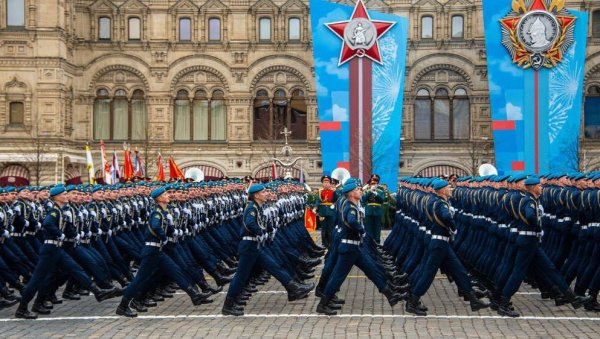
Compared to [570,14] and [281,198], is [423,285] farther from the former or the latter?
[570,14]

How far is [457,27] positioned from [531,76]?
7966mm

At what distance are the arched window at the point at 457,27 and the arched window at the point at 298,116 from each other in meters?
8.28

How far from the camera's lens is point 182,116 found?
53875 mm

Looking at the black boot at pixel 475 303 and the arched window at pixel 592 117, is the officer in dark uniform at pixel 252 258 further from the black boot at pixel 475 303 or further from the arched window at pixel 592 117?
the arched window at pixel 592 117

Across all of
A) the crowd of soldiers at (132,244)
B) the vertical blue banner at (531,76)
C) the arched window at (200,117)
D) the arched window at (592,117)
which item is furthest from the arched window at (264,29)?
the crowd of soldiers at (132,244)

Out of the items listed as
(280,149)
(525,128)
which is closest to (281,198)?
(525,128)

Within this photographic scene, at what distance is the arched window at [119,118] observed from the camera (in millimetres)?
53656

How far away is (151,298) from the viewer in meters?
17.4

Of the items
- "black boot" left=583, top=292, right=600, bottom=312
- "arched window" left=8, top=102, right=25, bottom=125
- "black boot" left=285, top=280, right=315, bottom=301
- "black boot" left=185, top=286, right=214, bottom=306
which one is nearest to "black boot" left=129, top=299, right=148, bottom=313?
"black boot" left=185, top=286, right=214, bottom=306

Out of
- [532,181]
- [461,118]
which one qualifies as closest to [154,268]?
[532,181]

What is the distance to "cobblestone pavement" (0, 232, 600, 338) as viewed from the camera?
47.0ft

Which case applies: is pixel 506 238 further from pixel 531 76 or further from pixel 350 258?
pixel 531 76

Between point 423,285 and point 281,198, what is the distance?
6440 millimetres

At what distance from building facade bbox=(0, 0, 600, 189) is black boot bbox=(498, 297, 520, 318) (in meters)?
36.7
